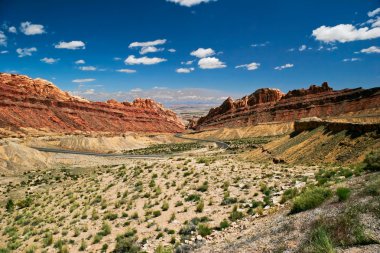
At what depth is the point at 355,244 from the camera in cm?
720

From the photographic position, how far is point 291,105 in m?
142

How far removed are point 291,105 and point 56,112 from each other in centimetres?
10588

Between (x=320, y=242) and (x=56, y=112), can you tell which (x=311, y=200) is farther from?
(x=56, y=112)

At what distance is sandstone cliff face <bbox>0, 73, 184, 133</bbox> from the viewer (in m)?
129

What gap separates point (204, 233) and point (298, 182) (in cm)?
705

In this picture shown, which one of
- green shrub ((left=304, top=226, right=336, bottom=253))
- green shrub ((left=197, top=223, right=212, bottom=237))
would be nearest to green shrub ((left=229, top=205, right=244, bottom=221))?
green shrub ((left=197, top=223, right=212, bottom=237))

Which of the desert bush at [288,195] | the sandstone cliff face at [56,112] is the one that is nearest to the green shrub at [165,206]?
the desert bush at [288,195]

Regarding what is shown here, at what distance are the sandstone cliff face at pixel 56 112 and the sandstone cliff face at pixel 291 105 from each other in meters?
42.3

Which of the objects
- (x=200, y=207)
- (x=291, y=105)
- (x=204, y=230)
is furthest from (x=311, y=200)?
(x=291, y=105)

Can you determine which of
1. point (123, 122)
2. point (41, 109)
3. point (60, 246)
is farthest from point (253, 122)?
point (60, 246)

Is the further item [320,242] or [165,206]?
[165,206]

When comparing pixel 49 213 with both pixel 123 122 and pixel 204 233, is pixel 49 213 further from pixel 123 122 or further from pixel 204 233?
pixel 123 122

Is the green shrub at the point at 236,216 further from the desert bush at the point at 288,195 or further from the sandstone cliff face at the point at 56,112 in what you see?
the sandstone cliff face at the point at 56,112

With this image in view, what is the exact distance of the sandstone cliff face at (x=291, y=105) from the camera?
116m
